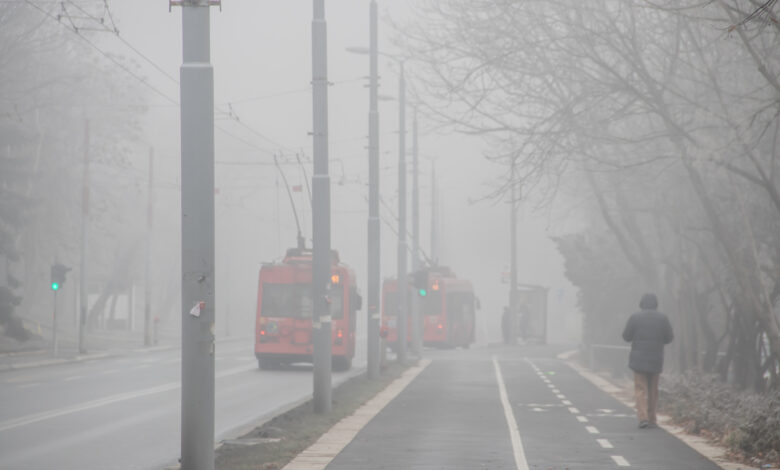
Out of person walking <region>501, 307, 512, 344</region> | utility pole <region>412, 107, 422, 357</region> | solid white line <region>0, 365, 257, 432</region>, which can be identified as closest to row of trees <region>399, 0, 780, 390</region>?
solid white line <region>0, 365, 257, 432</region>

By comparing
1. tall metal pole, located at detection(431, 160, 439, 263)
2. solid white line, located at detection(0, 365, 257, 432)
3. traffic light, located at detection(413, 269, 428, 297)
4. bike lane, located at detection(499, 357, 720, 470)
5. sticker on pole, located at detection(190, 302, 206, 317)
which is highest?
tall metal pole, located at detection(431, 160, 439, 263)

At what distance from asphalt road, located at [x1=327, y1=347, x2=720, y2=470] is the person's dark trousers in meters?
0.25

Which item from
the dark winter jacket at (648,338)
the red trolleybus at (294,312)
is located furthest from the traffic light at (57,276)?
the dark winter jacket at (648,338)

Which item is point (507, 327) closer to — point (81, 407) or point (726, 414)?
point (81, 407)

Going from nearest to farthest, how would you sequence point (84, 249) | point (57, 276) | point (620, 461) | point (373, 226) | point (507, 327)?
point (620, 461), point (373, 226), point (57, 276), point (84, 249), point (507, 327)

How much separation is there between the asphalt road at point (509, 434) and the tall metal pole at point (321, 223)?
1.02 m

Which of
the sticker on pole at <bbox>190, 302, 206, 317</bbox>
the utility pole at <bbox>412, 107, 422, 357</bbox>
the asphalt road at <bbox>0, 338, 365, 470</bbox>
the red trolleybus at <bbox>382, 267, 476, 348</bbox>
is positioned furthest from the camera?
the red trolleybus at <bbox>382, 267, 476, 348</bbox>

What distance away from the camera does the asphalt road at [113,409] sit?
14688mm

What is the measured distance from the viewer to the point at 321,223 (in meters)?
19.7

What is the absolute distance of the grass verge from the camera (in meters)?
13.3

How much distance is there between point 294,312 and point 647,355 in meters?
18.1

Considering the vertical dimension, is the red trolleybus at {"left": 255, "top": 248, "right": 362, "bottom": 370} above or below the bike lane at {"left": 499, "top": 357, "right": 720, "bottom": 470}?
above

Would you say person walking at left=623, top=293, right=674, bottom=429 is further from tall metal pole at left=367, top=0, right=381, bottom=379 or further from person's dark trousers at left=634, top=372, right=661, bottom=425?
tall metal pole at left=367, top=0, right=381, bottom=379

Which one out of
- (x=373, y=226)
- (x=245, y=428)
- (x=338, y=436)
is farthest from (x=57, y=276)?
(x=338, y=436)
